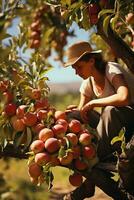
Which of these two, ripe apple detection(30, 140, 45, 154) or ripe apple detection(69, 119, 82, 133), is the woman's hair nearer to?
ripe apple detection(69, 119, 82, 133)

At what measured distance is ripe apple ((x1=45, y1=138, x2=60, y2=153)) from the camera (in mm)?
1771

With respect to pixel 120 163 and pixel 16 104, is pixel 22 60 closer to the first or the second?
pixel 16 104

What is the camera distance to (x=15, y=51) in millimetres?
2613

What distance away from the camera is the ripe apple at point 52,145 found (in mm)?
1771

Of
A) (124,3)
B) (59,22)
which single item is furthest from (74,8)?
(59,22)

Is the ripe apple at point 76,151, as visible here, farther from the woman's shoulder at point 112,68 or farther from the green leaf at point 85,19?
the green leaf at point 85,19

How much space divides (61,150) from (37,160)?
0.38 ft

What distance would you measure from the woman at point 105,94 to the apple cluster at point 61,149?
10cm

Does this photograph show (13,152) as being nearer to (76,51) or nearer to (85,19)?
(76,51)

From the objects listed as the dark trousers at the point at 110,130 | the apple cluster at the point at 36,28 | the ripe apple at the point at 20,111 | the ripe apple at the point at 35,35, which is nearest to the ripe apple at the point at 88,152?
the dark trousers at the point at 110,130

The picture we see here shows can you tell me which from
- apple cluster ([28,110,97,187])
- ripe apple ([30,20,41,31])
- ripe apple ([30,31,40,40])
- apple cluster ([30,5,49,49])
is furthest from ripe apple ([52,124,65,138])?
ripe apple ([30,20,41,31])

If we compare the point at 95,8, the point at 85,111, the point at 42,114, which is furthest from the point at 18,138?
the point at 95,8

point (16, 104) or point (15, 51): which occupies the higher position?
point (15, 51)

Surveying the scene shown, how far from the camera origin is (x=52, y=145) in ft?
5.81
